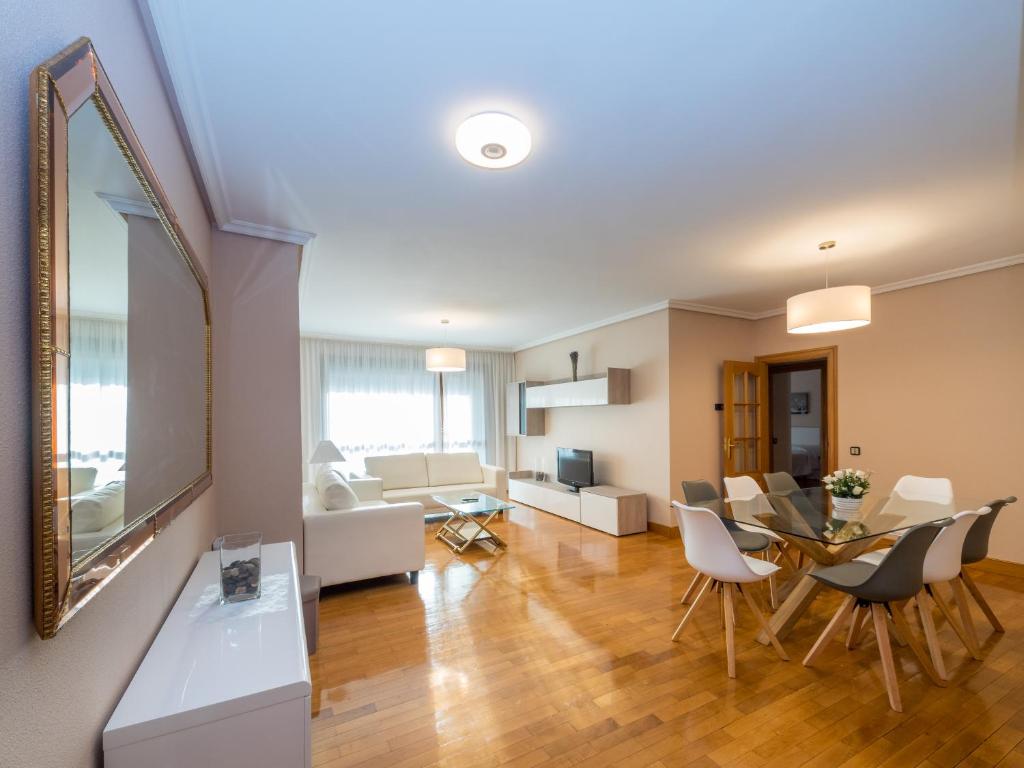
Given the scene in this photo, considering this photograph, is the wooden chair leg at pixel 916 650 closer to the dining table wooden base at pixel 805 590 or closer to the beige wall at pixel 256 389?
the dining table wooden base at pixel 805 590

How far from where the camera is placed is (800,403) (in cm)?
738

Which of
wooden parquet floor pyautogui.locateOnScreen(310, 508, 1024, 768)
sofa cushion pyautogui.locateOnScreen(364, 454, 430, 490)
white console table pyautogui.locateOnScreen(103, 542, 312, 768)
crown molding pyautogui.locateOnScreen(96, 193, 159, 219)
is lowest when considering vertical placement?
wooden parquet floor pyautogui.locateOnScreen(310, 508, 1024, 768)

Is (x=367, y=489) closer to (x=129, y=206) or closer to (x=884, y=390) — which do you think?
(x=129, y=206)

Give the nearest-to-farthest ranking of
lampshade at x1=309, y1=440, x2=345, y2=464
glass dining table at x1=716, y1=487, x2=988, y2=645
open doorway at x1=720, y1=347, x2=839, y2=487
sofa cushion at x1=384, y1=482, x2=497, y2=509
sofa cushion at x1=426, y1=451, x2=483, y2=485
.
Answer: glass dining table at x1=716, y1=487, x2=988, y2=645, lampshade at x1=309, y1=440, x2=345, y2=464, open doorway at x1=720, y1=347, x2=839, y2=487, sofa cushion at x1=384, y1=482, x2=497, y2=509, sofa cushion at x1=426, y1=451, x2=483, y2=485

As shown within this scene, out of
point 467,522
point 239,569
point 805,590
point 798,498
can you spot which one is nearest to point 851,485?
point 798,498

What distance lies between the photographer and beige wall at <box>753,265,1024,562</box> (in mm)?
3586

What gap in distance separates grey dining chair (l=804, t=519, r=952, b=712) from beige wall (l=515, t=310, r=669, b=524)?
98.6 inches

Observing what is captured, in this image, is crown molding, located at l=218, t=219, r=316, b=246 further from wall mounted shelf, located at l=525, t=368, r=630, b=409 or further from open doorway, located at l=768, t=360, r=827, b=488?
open doorway, located at l=768, t=360, r=827, b=488

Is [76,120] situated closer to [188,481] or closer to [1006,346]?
[188,481]

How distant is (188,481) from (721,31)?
95.0 inches

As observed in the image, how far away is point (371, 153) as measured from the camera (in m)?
2.13

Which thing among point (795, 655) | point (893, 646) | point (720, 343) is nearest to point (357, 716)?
point (795, 655)

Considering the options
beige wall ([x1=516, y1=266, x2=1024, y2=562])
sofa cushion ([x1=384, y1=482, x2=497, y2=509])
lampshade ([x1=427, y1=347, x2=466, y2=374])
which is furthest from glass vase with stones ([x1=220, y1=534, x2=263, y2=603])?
beige wall ([x1=516, y1=266, x2=1024, y2=562])

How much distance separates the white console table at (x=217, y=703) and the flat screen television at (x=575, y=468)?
4.77 m
